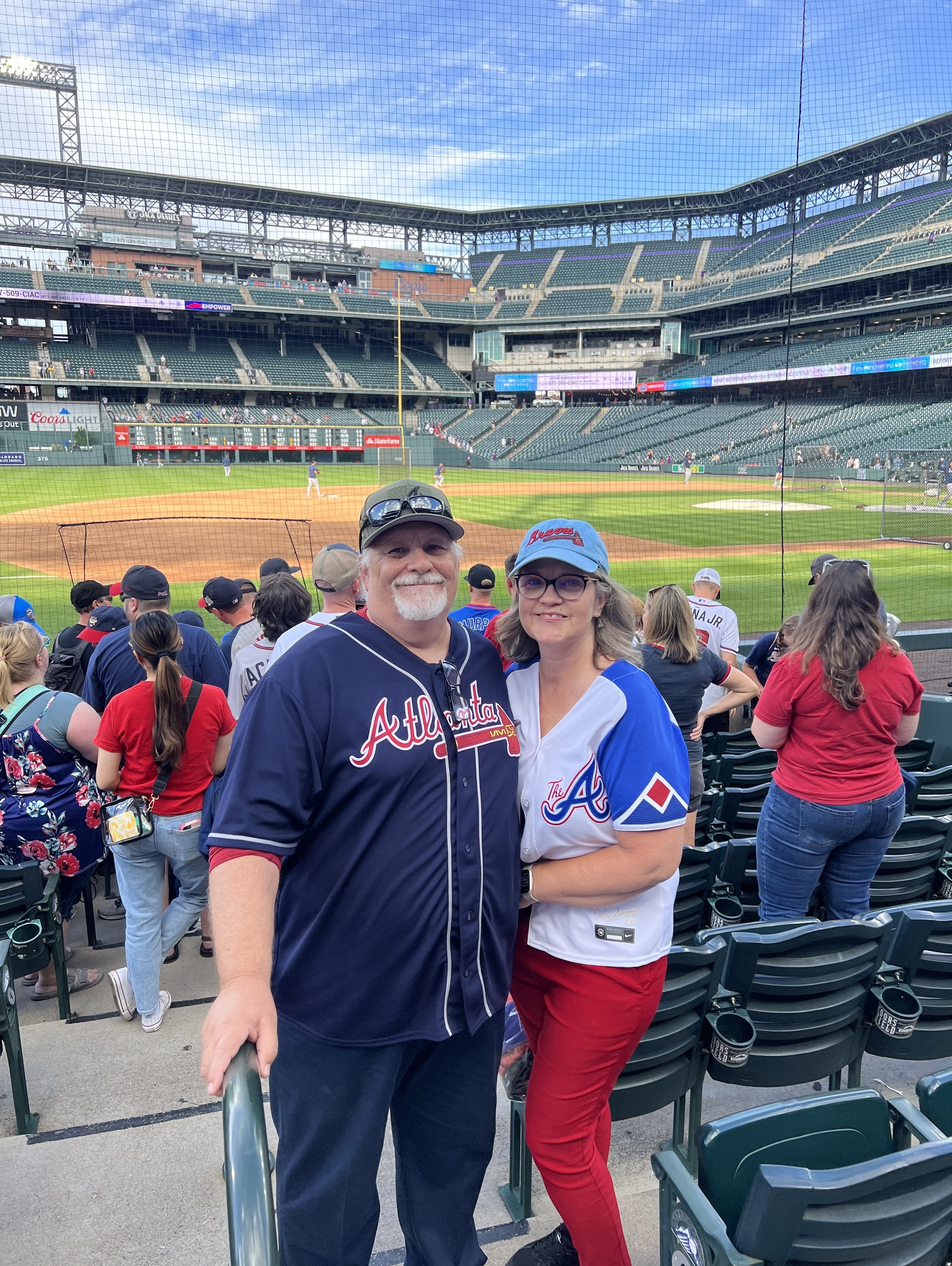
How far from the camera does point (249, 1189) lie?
1124 mm

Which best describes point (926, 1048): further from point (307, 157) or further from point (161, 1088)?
point (307, 157)

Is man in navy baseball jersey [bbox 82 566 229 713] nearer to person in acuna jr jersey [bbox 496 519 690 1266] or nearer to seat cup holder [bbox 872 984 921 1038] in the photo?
person in acuna jr jersey [bbox 496 519 690 1266]

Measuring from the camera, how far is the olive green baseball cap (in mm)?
1937

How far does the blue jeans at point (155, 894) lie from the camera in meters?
3.57

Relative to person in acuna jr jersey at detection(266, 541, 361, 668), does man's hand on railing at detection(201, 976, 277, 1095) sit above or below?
below

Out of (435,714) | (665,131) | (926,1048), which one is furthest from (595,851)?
(665,131)

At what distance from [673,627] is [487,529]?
1653cm

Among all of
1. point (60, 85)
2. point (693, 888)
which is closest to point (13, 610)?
point (693, 888)

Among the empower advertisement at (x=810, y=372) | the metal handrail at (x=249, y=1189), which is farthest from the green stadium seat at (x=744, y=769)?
the empower advertisement at (x=810, y=372)

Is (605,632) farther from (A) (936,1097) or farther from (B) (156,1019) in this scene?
(B) (156,1019)

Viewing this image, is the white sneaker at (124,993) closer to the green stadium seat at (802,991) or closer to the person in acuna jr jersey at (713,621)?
the green stadium seat at (802,991)

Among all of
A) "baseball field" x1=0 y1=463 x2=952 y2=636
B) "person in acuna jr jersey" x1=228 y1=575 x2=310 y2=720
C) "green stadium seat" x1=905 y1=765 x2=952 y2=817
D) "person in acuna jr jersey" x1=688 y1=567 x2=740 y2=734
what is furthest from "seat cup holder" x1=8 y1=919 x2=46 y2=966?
"baseball field" x1=0 y1=463 x2=952 y2=636

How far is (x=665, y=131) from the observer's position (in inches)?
379

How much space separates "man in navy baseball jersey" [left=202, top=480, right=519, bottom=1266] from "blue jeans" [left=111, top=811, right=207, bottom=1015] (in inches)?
77.7
